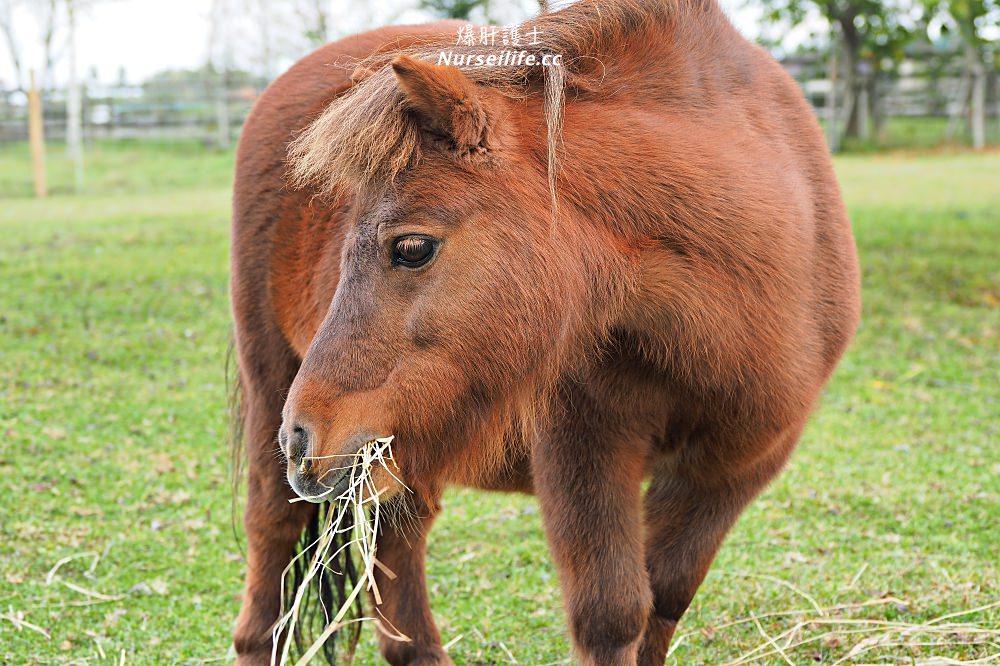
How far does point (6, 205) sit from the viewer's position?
56.4 feet

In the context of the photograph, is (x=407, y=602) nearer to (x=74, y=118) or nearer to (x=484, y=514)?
(x=484, y=514)

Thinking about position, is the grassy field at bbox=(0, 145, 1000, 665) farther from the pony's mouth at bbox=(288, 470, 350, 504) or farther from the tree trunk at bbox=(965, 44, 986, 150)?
the tree trunk at bbox=(965, 44, 986, 150)

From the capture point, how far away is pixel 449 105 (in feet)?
7.64

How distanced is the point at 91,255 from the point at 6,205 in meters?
6.40

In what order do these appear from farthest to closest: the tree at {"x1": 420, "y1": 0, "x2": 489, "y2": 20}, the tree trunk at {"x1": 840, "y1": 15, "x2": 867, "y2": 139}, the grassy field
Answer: the tree trunk at {"x1": 840, "y1": 15, "x2": 867, "y2": 139} < the tree at {"x1": 420, "y1": 0, "x2": 489, "y2": 20} < the grassy field

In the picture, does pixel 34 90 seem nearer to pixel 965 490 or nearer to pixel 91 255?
pixel 91 255

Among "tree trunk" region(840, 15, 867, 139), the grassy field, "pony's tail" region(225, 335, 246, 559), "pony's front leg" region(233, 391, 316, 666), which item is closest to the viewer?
"pony's front leg" region(233, 391, 316, 666)

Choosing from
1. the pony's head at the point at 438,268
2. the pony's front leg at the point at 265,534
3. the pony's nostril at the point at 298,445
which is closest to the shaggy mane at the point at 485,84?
the pony's head at the point at 438,268

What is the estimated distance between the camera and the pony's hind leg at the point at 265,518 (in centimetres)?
382

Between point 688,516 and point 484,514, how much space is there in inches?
104

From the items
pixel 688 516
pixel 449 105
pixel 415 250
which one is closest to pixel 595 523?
pixel 688 516

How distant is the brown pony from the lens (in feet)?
7.73

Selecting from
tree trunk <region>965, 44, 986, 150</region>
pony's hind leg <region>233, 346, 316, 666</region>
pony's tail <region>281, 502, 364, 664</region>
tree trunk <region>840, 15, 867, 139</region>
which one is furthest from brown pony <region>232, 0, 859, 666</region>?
tree trunk <region>965, 44, 986, 150</region>

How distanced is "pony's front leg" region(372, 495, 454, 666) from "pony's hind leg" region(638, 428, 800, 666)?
3.42 feet
